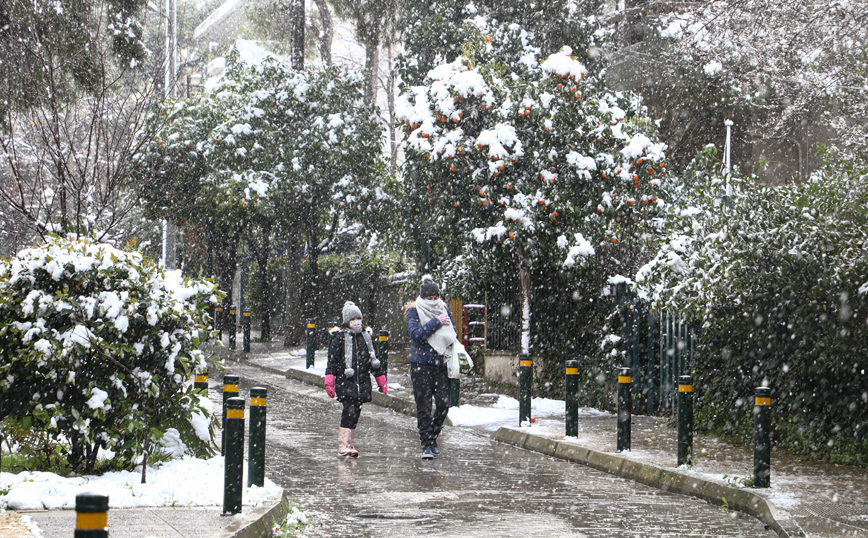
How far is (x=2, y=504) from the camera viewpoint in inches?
249

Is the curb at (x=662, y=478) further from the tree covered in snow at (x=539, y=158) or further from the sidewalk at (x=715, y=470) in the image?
the tree covered in snow at (x=539, y=158)

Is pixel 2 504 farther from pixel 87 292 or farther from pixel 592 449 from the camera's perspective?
pixel 592 449

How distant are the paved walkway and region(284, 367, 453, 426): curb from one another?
1.93 metres

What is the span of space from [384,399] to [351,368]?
214 inches

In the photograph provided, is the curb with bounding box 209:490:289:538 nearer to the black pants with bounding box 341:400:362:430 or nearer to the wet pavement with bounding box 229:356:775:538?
the wet pavement with bounding box 229:356:775:538

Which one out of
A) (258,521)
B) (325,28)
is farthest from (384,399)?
(325,28)

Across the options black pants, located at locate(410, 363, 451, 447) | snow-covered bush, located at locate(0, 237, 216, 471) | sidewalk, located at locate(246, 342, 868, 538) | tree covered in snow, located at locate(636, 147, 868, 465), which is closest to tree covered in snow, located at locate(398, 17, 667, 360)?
tree covered in snow, located at locate(636, 147, 868, 465)

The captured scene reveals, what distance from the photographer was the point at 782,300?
10.0 metres

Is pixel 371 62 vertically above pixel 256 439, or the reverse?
pixel 371 62

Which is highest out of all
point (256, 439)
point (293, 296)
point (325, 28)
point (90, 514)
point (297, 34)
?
point (325, 28)

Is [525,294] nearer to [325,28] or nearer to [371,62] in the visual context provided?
[371,62]

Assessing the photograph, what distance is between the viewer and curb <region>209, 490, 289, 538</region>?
5742 millimetres

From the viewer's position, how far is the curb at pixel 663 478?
7027 mm

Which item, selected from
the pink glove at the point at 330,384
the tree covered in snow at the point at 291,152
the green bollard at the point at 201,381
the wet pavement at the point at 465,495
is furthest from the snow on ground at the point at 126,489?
the tree covered in snow at the point at 291,152
